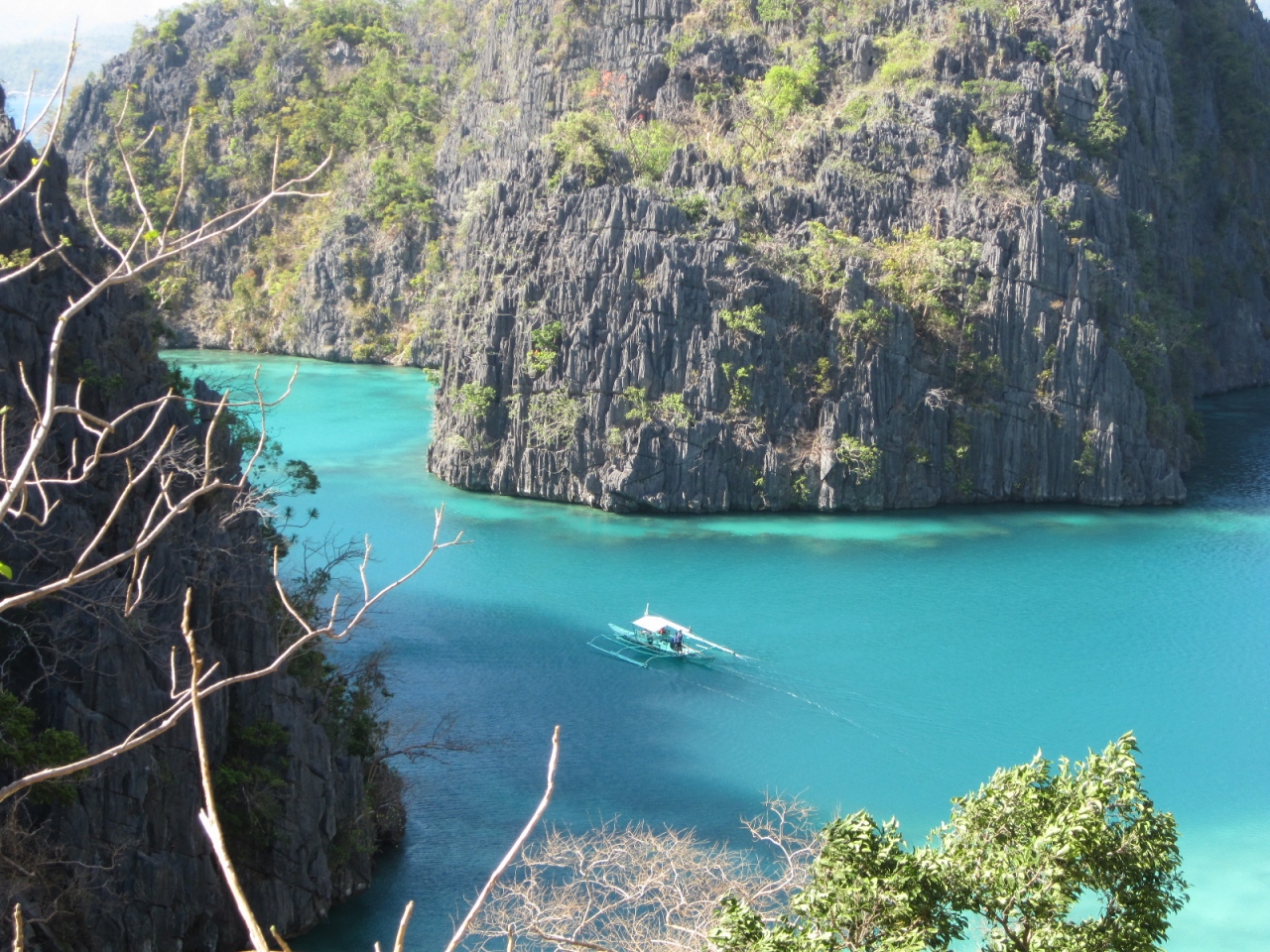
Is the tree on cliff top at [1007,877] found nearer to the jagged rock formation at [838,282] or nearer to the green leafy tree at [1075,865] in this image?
the green leafy tree at [1075,865]

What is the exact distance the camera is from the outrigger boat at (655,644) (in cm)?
2512

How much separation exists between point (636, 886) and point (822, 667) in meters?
10.4

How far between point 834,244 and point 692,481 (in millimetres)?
8212

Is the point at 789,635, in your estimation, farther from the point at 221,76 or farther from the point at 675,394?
the point at 221,76

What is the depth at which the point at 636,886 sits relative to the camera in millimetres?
15398

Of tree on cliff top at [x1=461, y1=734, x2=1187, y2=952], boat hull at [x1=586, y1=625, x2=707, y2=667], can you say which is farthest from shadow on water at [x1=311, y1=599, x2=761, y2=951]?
tree on cliff top at [x1=461, y1=734, x2=1187, y2=952]

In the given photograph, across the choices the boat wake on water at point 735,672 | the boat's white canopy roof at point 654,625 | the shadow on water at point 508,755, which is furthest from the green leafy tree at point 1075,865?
the boat's white canopy roof at point 654,625

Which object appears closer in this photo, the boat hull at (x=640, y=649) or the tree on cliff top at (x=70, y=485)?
the tree on cliff top at (x=70, y=485)

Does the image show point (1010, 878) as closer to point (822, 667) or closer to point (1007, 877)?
point (1007, 877)

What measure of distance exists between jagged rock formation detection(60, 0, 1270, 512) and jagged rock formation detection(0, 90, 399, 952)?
18.7 metres

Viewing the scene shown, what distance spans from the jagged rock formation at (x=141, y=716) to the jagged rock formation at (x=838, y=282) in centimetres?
1871

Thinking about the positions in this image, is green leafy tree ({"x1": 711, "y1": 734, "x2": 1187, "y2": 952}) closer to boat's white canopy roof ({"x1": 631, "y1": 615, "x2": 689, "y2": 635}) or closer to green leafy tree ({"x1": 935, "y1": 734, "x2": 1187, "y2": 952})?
green leafy tree ({"x1": 935, "y1": 734, "x2": 1187, "y2": 952})

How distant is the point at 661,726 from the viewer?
22.6 m

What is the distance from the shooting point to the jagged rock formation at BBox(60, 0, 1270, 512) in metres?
36.0
